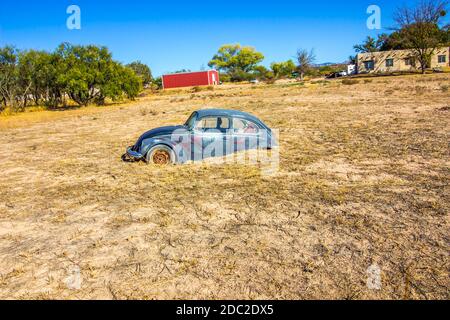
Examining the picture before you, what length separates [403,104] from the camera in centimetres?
1525

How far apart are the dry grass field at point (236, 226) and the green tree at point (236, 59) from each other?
95294 mm

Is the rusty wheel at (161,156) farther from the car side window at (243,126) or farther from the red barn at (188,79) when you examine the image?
the red barn at (188,79)

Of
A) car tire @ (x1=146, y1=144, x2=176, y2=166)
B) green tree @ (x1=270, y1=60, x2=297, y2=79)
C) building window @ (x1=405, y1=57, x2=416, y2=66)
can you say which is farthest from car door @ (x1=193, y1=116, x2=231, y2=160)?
green tree @ (x1=270, y1=60, x2=297, y2=79)

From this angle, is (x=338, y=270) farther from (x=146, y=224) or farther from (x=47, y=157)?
(x=47, y=157)

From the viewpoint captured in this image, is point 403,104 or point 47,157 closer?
point 47,157

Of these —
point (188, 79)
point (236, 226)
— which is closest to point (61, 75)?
point (236, 226)

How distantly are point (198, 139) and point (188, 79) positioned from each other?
60.8 meters

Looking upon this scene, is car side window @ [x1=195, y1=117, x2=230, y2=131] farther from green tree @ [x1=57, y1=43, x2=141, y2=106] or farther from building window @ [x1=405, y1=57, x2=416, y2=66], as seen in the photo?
building window @ [x1=405, y1=57, x2=416, y2=66]

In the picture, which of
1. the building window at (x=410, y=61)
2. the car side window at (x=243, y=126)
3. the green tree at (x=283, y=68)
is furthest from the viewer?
the green tree at (x=283, y=68)

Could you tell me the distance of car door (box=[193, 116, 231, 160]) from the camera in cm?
737

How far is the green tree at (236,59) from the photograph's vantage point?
99875 mm

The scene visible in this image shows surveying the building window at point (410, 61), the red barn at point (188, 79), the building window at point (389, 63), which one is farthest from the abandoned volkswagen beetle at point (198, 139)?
the red barn at point (188, 79)
